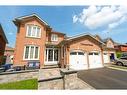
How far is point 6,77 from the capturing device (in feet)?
32.0

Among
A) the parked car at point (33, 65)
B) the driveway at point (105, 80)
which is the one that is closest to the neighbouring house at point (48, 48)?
the parked car at point (33, 65)

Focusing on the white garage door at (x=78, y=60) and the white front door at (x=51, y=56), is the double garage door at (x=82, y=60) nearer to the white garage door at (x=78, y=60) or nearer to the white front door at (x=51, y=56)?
the white garage door at (x=78, y=60)

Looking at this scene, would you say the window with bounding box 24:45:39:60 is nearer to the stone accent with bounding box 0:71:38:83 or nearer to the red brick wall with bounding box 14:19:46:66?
the red brick wall with bounding box 14:19:46:66

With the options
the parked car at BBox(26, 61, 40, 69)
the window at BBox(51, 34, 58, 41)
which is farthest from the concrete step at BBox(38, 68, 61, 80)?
the window at BBox(51, 34, 58, 41)

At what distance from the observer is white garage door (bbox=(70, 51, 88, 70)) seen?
53.8 feet

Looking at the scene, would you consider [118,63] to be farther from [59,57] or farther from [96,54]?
[59,57]

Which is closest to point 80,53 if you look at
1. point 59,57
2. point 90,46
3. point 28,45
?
point 90,46

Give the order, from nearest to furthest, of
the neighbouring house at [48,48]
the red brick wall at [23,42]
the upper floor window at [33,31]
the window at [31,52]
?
the red brick wall at [23,42], the neighbouring house at [48,48], the window at [31,52], the upper floor window at [33,31]

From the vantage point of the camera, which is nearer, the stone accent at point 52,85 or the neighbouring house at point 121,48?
the stone accent at point 52,85

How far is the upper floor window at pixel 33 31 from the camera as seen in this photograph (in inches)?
695

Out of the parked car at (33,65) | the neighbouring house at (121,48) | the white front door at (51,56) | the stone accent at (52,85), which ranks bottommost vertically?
the stone accent at (52,85)

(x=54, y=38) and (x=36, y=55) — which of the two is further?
(x=54, y=38)
